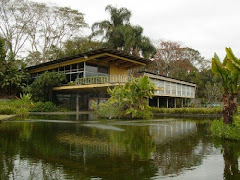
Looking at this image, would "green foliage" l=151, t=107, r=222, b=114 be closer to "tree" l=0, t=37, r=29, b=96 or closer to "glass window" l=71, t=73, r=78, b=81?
"glass window" l=71, t=73, r=78, b=81

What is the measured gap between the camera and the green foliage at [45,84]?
2948cm

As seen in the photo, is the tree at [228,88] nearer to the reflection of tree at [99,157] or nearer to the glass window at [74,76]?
the reflection of tree at [99,157]

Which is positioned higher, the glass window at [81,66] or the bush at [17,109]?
the glass window at [81,66]

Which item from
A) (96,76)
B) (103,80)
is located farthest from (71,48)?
(103,80)

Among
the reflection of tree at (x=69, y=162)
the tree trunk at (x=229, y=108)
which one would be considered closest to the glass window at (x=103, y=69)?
the tree trunk at (x=229, y=108)

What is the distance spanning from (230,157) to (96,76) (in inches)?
829

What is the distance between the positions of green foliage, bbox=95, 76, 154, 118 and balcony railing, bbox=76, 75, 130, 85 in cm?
354

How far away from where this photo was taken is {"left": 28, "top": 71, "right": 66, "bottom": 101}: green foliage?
29484 millimetres

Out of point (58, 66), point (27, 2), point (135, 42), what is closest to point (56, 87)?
point (58, 66)

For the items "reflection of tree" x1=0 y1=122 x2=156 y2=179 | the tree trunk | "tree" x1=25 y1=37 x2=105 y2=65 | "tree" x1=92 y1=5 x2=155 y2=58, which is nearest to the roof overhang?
"tree" x1=92 y1=5 x2=155 y2=58

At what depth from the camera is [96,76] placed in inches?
1046

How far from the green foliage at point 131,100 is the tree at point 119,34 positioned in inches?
709

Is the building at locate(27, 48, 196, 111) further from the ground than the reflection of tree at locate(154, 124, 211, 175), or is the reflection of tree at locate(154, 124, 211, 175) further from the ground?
the building at locate(27, 48, 196, 111)

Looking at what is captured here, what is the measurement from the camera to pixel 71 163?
557 cm
